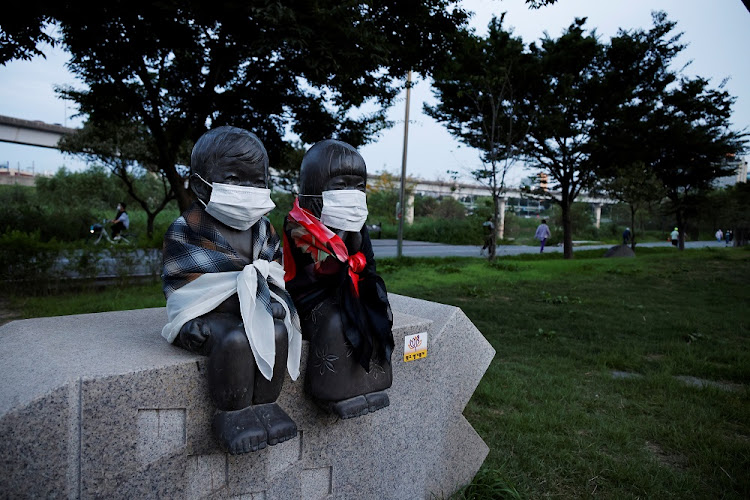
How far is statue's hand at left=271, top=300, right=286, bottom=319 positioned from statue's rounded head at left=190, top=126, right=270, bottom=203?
49cm

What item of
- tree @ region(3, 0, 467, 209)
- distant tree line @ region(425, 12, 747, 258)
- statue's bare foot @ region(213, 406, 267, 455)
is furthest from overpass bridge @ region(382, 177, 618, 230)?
statue's bare foot @ region(213, 406, 267, 455)

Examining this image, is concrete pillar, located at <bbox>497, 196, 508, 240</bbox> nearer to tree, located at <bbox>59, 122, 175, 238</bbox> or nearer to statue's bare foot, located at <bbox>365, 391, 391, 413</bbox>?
tree, located at <bbox>59, 122, 175, 238</bbox>

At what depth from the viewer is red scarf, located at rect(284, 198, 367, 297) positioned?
2.18 meters

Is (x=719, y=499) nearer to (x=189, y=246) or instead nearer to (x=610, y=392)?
(x=610, y=392)

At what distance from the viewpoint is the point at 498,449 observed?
324cm

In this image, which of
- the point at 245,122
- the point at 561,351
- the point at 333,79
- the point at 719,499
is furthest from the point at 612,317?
the point at 245,122

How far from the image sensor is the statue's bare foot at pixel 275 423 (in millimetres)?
1745

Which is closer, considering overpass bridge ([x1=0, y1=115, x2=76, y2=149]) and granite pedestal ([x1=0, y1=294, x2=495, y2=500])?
granite pedestal ([x1=0, y1=294, x2=495, y2=500])

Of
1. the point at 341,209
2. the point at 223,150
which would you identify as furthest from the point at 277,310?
the point at 223,150

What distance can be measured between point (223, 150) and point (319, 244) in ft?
1.81

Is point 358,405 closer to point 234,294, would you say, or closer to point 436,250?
point 234,294

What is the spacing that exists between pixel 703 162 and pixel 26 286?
20415 mm

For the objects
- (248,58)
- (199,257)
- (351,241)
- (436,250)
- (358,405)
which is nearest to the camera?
(199,257)

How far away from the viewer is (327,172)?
7.44 feet
